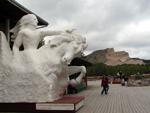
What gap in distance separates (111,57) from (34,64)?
72881 millimetres

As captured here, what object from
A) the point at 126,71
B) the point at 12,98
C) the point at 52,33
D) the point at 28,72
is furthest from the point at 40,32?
the point at 126,71

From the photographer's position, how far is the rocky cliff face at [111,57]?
85.8 m

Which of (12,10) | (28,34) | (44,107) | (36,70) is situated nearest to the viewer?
(44,107)

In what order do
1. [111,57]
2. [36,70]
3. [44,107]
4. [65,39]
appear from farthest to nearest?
[111,57] < [65,39] < [36,70] < [44,107]

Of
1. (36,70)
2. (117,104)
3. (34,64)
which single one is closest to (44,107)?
(36,70)

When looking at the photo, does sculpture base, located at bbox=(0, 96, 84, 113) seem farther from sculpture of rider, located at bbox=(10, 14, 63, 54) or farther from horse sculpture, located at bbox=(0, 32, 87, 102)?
sculpture of rider, located at bbox=(10, 14, 63, 54)

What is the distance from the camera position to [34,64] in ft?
48.3

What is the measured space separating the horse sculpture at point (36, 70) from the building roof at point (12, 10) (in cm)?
235

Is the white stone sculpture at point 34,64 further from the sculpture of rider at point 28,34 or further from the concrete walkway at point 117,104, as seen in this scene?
Result: the concrete walkway at point 117,104

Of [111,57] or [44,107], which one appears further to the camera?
[111,57]

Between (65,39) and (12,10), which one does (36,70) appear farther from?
(12,10)

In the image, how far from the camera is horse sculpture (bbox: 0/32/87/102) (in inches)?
572

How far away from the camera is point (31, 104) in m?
14.6

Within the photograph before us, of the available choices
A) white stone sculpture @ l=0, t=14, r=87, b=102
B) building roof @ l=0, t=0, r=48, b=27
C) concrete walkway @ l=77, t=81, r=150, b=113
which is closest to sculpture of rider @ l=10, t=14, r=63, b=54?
white stone sculpture @ l=0, t=14, r=87, b=102
